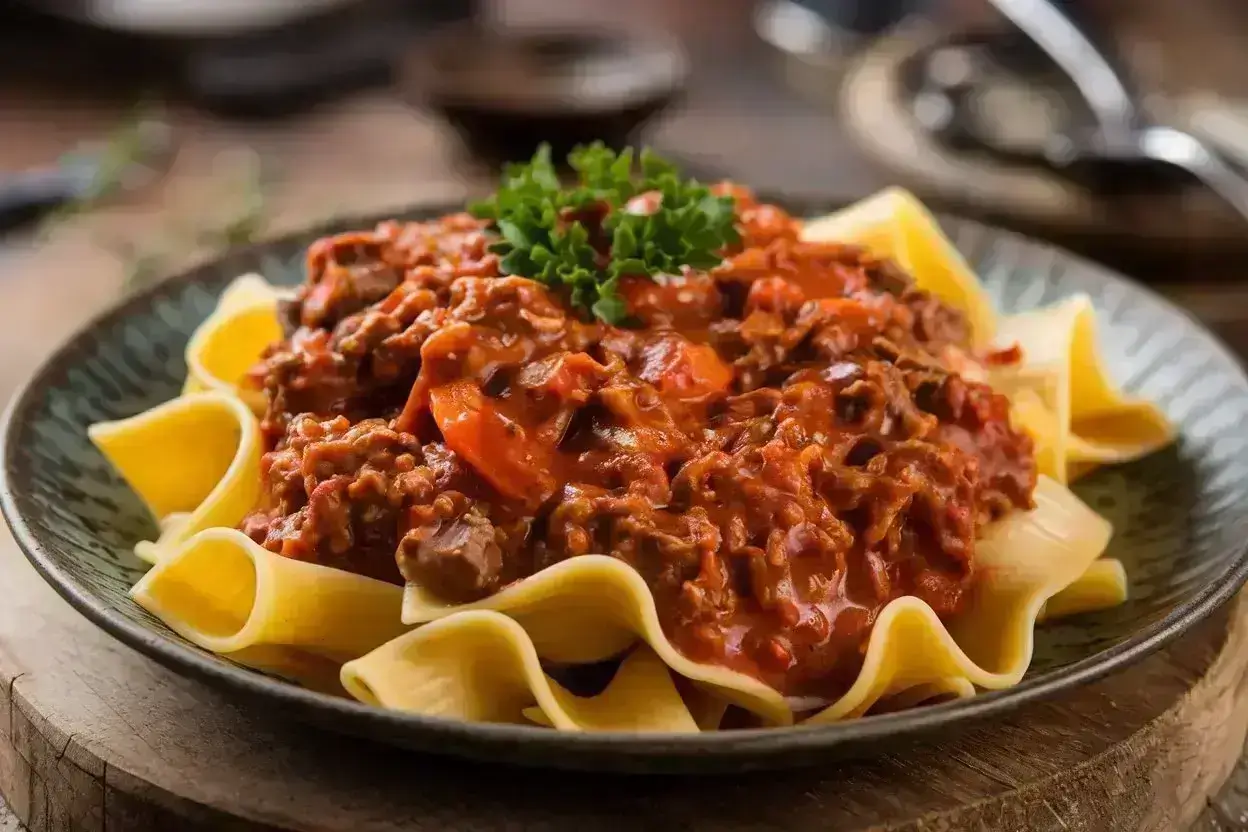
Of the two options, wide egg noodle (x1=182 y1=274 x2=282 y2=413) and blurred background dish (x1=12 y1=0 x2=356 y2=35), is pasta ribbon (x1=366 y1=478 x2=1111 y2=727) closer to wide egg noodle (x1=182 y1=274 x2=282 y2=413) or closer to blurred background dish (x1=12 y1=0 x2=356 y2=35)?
wide egg noodle (x1=182 y1=274 x2=282 y2=413)

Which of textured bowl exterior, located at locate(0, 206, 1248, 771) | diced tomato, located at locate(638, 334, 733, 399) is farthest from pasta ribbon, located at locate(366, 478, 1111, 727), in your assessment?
diced tomato, located at locate(638, 334, 733, 399)

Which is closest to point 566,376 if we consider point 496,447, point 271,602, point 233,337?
point 496,447

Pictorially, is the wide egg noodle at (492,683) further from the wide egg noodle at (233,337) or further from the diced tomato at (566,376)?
the wide egg noodle at (233,337)

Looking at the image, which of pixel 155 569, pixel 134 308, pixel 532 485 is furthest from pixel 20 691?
pixel 134 308

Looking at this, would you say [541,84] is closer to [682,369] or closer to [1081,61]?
[1081,61]

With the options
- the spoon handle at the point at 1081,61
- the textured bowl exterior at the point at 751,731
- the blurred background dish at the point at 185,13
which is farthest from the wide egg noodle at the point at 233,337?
the blurred background dish at the point at 185,13

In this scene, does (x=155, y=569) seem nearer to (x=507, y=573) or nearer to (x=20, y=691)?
(x=20, y=691)

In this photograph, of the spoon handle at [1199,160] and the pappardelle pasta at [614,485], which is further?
the spoon handle at [1199,160]

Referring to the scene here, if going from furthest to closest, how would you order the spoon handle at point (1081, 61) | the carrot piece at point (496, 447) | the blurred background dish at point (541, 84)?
1. the blurred background dish at point (541, 84)
2. the spoon handle at point (1081, 61)
3. the carrot piece at point (496, 447)
